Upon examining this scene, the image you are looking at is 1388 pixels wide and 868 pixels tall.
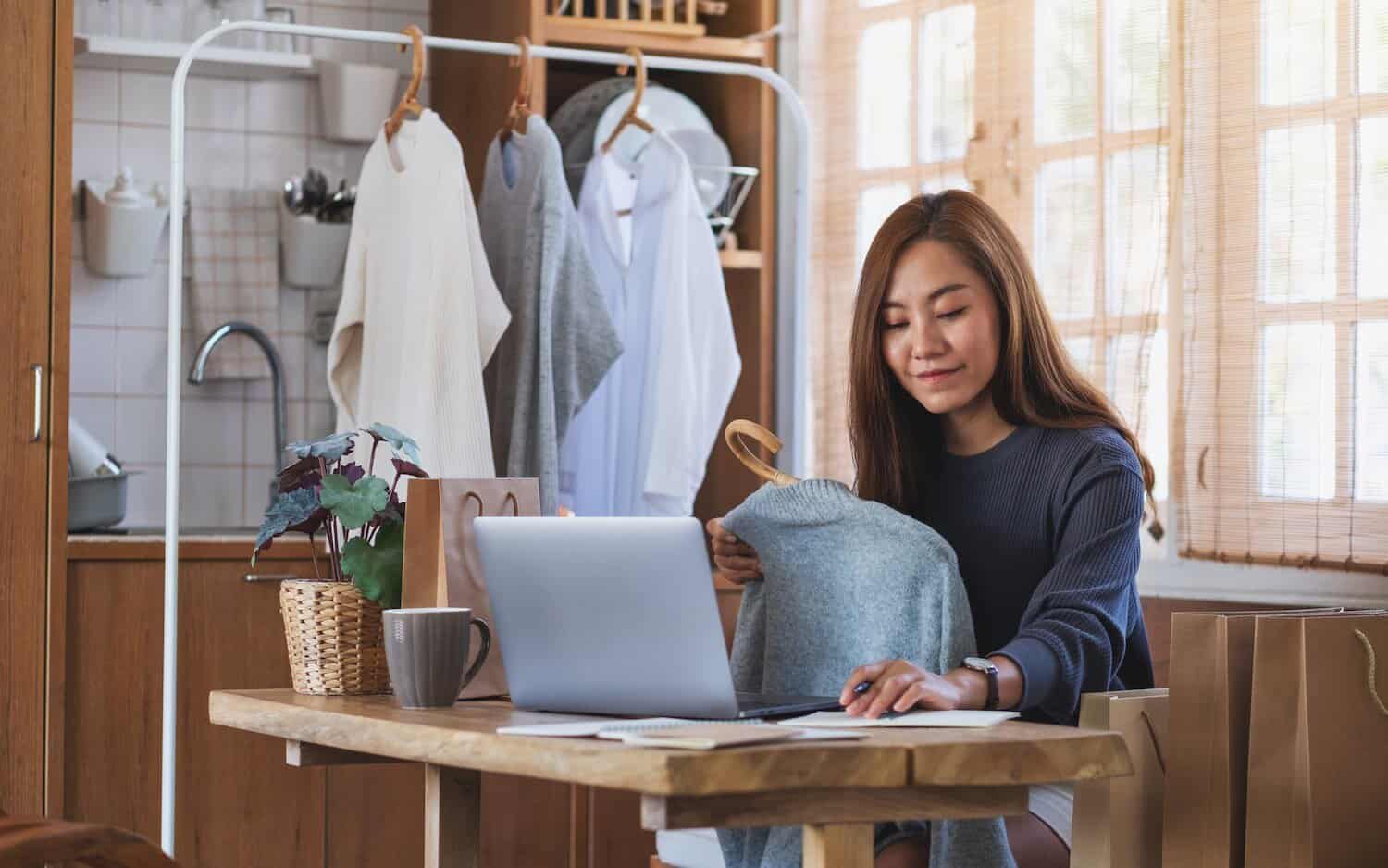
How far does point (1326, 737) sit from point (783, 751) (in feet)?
2.39

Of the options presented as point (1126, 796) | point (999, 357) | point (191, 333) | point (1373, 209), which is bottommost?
point (1126, 796)

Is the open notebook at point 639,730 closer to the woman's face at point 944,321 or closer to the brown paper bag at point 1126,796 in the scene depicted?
the brown paper bag at point 1126,796

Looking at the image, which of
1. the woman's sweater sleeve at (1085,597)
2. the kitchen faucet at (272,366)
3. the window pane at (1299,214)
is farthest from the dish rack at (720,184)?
the woman's sweater sleeve at (1085,597)

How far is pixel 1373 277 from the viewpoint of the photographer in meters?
2.39

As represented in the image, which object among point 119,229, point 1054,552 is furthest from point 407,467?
point 119,229

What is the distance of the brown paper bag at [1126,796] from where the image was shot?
1.68 metres

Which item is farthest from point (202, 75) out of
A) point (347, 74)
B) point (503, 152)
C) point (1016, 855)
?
point (1016, 855)

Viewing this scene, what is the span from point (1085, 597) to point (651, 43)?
197 cm

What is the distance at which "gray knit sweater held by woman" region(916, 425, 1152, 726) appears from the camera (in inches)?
70.9

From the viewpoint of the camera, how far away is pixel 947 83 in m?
3.21

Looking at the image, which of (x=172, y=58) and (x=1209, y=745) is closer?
(x=1209, y=745)

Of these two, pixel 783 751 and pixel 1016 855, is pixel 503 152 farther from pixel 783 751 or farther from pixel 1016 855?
pixel 783 751

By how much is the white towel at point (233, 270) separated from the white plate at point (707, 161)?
95cm

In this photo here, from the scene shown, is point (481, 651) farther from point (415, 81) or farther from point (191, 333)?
point (191, 333)
